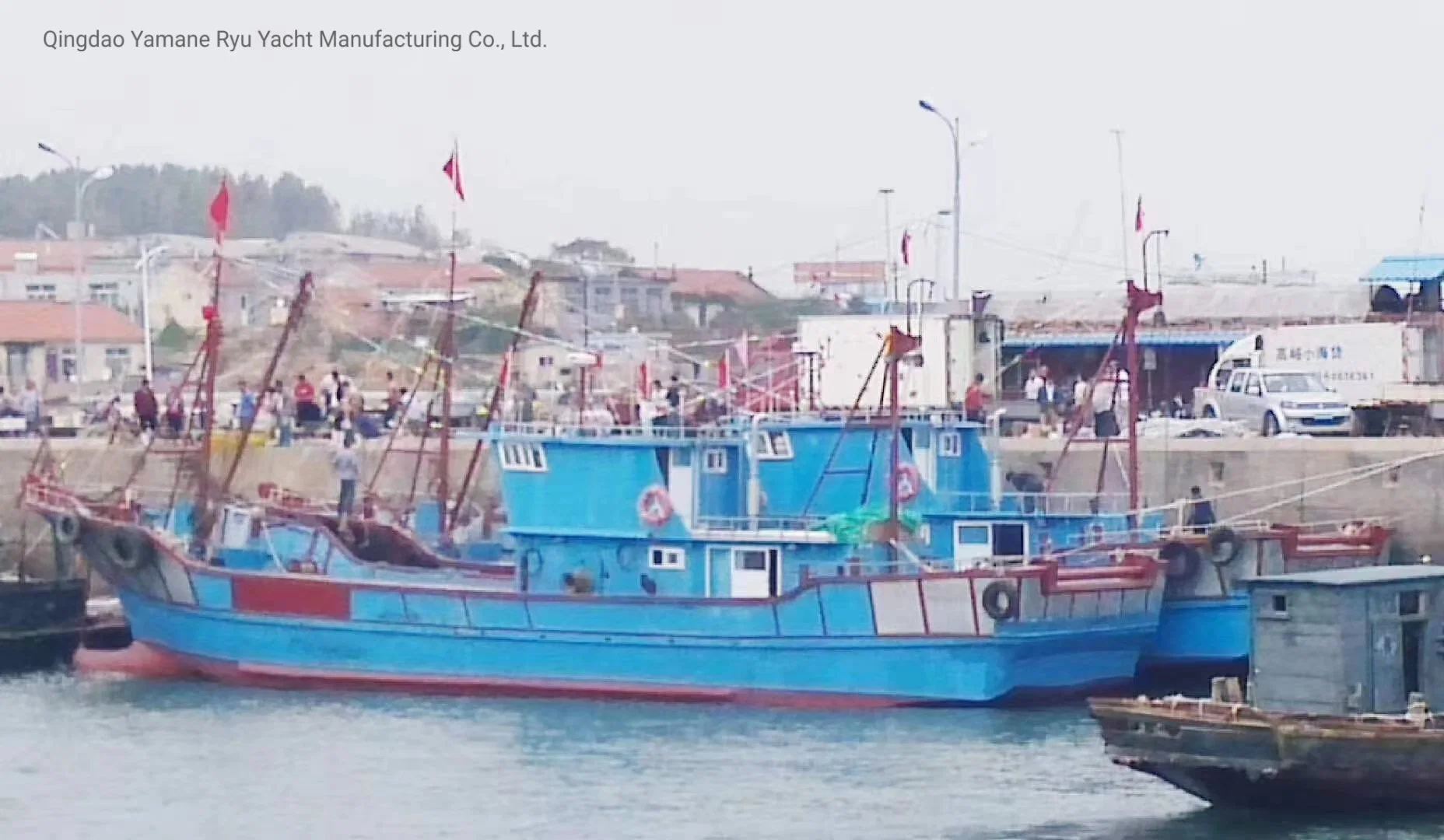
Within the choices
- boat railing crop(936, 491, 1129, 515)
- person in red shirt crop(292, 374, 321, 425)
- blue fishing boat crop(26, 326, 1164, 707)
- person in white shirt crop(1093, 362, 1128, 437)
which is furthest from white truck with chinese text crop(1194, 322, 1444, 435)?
person in red shirt crop(292, 374, 321, 425)

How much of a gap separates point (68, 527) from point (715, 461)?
8.28 meters

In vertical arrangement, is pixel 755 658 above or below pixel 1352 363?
below


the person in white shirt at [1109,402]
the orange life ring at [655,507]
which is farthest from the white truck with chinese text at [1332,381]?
the orange life ring at [655,507]

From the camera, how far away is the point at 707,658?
1407 inches

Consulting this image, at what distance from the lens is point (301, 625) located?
3784 centimetres

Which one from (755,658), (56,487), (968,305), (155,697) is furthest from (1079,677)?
(968,305)

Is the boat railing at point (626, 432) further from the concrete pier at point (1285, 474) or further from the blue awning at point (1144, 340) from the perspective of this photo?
the blue awning at point (1144, 340)

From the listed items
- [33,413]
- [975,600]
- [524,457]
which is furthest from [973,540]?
[33,413]

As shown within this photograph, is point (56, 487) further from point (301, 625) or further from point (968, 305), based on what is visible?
point (968, 305)

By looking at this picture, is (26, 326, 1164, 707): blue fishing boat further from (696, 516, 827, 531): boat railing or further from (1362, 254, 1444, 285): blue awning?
(1362, 254, 1444, 285): blue awning

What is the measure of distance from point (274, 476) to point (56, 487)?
5.70 m

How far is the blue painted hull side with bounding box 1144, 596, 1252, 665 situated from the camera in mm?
36031

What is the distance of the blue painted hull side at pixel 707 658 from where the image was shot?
1367 inches

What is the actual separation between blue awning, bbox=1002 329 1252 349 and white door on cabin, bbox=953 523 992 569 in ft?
53.6
